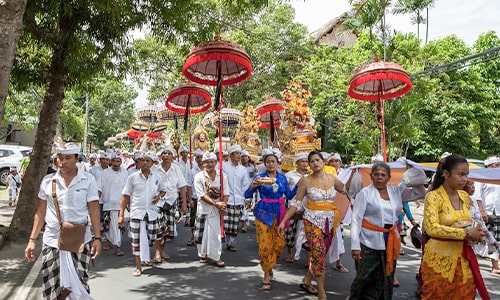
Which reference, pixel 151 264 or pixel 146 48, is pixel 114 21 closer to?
pixel 151 264

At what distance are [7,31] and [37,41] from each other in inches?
180

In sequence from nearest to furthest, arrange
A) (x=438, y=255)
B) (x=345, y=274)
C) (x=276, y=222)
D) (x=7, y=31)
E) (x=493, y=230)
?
(x=438, y=255), (x=7, y=31), (x=276, y=222), (x=345, y=274), (x=493, y=230)

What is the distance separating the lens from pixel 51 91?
7938mm

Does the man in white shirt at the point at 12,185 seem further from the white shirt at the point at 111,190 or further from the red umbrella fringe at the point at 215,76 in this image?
the red umbrella fringe at the point at 215,76

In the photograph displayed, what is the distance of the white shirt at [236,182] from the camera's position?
785cm

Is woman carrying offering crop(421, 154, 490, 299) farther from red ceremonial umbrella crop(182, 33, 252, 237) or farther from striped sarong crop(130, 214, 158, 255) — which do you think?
striped sarong crop(130, 214, 158, 255)

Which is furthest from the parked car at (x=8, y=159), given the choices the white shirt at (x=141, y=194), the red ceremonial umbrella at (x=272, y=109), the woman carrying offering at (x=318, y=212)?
the woman carrying offering at (x=318, y=212)

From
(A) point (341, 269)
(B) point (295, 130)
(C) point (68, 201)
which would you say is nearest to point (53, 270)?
(C) point (68, 201)

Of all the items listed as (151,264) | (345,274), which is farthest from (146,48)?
(345,274)

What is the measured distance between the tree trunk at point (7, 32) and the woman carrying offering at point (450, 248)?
14.8 ft

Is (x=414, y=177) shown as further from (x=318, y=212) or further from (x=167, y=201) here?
(x=167, y=201)

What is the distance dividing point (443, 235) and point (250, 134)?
11452 millimetres

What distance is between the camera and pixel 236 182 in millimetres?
8008

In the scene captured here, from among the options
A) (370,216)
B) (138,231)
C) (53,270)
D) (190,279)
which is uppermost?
(370,216)
